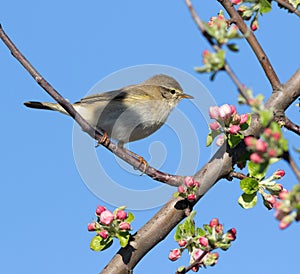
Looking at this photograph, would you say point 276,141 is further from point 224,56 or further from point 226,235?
point 226,235

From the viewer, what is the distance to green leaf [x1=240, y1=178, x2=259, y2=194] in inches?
171

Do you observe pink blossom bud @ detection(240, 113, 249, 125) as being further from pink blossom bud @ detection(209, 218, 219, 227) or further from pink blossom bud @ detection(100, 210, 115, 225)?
pink blossom bud @ detection(100, 210, 115, 225)

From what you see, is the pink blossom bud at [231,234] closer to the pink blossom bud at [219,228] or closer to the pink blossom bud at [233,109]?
the pink blossom bud at [219,228]

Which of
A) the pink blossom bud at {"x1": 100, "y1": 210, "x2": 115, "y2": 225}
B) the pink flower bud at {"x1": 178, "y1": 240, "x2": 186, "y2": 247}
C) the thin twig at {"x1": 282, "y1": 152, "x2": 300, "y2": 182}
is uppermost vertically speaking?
the pink blossom bud at {"x1": 100, "y1": 210, "x2": 115, "y2": 225}

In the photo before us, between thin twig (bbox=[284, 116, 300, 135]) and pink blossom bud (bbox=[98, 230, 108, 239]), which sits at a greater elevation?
pink blossom bud (bbox=[98, 230, 108, 239])

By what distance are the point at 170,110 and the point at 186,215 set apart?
5.07m

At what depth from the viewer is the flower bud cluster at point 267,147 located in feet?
5.67

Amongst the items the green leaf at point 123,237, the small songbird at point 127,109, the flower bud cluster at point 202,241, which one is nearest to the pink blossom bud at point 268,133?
the flower bud cluster at point 202,241

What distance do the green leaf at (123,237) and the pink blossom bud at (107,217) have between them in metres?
0.14

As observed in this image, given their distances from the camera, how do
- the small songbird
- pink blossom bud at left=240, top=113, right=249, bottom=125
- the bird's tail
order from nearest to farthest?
pink blossom bud at left=240, top=113, right=249, bottom=125, the small songbird, the bird's tail

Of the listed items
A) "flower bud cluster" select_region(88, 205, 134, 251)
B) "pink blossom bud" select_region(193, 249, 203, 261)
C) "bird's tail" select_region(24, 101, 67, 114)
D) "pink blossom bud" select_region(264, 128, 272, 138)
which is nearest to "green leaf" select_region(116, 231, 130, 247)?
"flower bud cluster" select_region(88, 205, 134, 251)

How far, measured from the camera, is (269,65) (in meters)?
4.23

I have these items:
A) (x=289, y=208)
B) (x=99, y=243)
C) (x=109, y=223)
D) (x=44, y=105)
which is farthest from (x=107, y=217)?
(x=44, y=105)

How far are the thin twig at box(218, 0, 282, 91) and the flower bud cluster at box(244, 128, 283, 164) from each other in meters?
2.12
